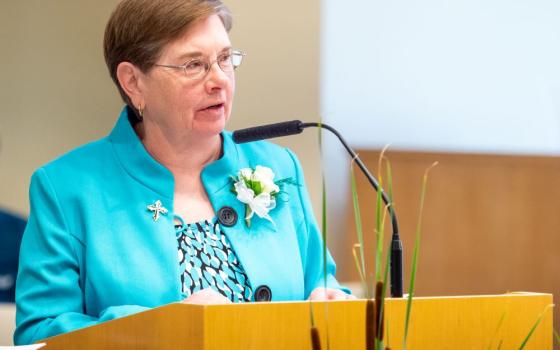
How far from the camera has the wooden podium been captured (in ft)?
5.37

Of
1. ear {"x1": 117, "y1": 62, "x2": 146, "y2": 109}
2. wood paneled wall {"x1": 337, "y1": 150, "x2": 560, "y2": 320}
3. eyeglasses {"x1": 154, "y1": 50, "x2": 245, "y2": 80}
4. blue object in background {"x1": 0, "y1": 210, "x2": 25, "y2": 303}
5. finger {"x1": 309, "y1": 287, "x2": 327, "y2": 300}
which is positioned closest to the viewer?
finger {"x1": 309, "y1": 287, "x2": 327, "y2": 300}

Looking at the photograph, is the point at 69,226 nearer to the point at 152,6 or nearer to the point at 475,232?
the point at 152,6

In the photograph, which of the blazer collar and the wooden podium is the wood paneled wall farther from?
the wooden podium

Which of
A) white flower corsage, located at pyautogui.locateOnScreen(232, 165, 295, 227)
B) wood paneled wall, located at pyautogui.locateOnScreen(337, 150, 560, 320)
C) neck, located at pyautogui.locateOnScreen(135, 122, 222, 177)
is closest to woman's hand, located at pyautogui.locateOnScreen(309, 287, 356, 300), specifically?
white flower corsage, located at pyautogui.locateOnScreen(232, 165, 295, 227)

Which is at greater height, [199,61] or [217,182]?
[199,61]

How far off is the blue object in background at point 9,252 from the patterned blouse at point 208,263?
2.97 meters

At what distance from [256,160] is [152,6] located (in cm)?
53

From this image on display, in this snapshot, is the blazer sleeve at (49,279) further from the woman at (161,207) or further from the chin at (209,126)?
the chin at (209,126)

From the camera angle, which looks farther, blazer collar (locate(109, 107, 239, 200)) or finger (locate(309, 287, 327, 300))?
blazer collar (locate(109, 107, 239, 200))

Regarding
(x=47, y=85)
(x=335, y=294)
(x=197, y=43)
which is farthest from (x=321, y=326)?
(x=47, y=85)

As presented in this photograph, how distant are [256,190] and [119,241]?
402 mm

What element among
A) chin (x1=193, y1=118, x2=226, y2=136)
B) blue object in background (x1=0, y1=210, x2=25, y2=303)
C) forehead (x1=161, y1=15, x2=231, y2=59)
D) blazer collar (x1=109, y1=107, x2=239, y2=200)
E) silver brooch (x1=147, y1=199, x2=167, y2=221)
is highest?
forehead (x1=161, y1=15, x2=231, y2=59)

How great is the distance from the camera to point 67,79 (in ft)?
18.0

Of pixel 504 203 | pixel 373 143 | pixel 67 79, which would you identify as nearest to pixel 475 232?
pixel 504 203
